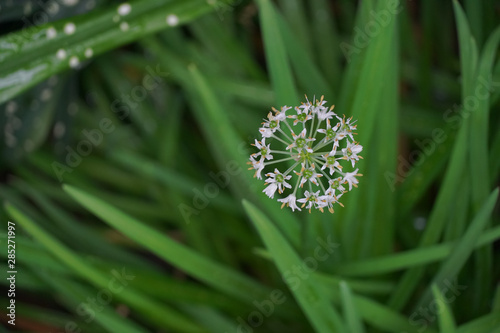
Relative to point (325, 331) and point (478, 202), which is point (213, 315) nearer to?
point (325, 331)

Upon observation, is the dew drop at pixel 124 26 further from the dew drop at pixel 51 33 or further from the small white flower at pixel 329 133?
the small white flower at pixel 329 133

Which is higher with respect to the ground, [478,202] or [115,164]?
[115,164]

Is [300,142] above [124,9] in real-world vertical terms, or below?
below

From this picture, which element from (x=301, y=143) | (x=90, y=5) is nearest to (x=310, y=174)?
(x=301, y=143)

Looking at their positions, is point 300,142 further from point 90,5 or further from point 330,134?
point 90,5

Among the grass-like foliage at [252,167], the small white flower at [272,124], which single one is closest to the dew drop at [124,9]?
the grass-like foliage at [252,167]

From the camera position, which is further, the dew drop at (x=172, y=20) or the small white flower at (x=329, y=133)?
the dew drop at (x=172, y=20)

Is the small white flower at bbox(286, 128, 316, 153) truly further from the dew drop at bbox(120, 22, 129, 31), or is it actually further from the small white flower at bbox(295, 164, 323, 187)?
the dew drop at bbox(120, 22, 129, 31)

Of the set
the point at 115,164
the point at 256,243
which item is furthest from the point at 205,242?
the point at 115,164

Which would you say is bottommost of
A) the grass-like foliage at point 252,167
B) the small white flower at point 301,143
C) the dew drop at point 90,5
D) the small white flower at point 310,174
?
the small white flower at point 310,174
